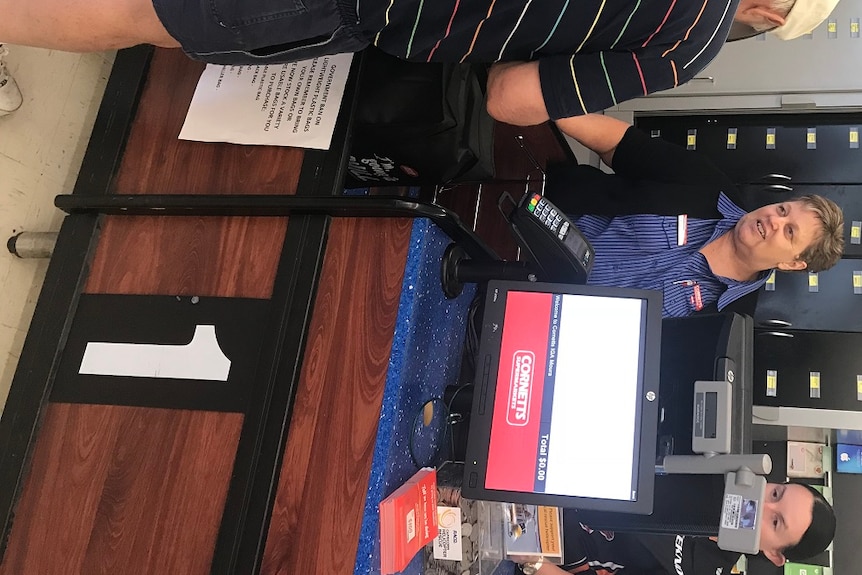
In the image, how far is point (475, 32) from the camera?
3.03 feet

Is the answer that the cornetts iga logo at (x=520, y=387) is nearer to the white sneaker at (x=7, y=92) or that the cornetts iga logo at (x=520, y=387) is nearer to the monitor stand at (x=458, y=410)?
the monitor stand at (x=458, y=410)

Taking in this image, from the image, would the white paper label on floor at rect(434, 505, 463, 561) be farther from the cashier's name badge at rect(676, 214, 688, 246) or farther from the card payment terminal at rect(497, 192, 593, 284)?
the cashier's name badge at rect(676, 214, 688, 246)

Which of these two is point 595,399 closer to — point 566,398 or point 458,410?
point 566,398

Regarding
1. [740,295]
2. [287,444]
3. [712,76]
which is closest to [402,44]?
[287,444]

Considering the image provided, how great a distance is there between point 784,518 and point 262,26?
1931 mm

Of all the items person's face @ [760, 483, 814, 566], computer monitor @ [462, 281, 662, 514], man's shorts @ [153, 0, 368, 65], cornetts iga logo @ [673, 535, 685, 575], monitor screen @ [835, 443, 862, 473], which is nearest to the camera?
man's shorts @ [153, 0, 368, 65]

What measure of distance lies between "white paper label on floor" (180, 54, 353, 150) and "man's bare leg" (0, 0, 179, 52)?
10.9 inches

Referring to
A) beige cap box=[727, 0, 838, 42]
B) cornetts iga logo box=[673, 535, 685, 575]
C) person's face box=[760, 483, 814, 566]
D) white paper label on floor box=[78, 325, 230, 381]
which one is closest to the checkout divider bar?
white paper label on floor box=[78, 325, 230, 381]

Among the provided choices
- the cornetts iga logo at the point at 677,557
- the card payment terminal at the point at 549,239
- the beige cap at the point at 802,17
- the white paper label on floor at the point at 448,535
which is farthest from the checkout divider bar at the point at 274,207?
the cornetts iga logo at the point at 677,557

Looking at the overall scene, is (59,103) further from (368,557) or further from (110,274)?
(368,557)

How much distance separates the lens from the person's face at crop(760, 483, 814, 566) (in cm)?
192

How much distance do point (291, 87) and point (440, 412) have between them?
2.31 feet

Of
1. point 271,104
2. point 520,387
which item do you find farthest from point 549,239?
point 271,104

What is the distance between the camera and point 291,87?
132cm
